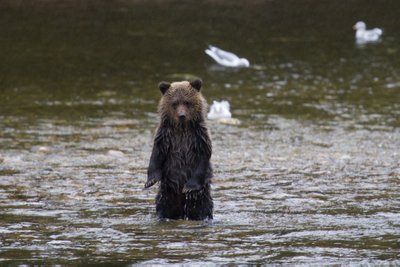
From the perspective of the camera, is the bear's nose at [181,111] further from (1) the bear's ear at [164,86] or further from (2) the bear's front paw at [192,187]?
(2) the bear's front paw at [192,187]

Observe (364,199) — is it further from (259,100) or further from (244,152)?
(259,100)

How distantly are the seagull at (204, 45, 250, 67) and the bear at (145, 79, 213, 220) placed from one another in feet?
27.7

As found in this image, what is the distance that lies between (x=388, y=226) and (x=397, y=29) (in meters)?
13.0

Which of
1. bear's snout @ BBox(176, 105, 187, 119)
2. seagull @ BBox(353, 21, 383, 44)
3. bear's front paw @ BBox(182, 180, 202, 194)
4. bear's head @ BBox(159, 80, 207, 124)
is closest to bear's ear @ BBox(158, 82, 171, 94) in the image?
bear's head @ BBox(159, 80, 207, 124)

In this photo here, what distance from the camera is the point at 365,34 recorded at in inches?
774

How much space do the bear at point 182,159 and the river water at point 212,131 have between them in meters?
0.17

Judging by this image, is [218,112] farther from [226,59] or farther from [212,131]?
[226,59]

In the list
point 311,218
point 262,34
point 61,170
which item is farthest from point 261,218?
point 262,34

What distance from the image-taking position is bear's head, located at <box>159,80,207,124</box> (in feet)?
29.5

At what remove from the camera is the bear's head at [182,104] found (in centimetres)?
900

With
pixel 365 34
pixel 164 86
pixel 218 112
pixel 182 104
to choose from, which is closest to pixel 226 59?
pixel 218 112

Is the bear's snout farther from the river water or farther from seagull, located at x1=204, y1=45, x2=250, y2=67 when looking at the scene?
seagull, located at x1=204, y1=45, x2=250, y2=67

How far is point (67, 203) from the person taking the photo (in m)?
9.58

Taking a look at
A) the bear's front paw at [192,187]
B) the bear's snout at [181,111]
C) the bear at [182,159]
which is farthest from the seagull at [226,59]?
the bear's front paw at [192,187]
